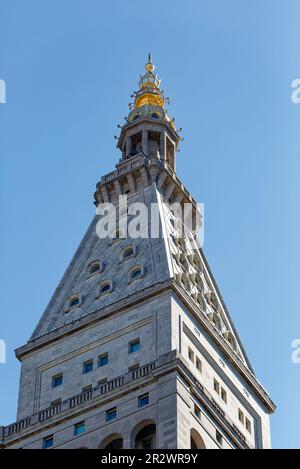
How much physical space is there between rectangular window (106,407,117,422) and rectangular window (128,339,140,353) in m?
5.28

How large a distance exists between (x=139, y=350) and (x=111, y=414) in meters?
5.44

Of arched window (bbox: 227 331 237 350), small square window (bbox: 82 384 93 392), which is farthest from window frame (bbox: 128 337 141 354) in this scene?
arched window (bbox: 227 331 237 350)

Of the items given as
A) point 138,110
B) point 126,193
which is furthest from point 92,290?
point 138,110

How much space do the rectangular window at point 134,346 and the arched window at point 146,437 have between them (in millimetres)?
7397

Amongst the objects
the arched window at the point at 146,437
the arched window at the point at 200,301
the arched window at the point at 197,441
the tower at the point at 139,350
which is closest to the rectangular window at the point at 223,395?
the tower at the point at 139,350

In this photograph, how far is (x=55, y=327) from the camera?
112m

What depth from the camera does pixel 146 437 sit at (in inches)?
3883

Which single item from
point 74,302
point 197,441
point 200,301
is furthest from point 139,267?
point 197,441

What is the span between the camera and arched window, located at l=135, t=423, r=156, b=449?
98.2m

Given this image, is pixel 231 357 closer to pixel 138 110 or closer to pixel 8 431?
pixel 8 431

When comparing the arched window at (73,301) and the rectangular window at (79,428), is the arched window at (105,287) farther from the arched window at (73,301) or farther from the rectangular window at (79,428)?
the rectangular window at (79,428)

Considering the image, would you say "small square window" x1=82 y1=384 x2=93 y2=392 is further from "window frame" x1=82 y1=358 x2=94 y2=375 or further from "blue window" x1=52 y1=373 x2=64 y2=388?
"blue window" x1=52 y1=373 x2=64 y2=388
